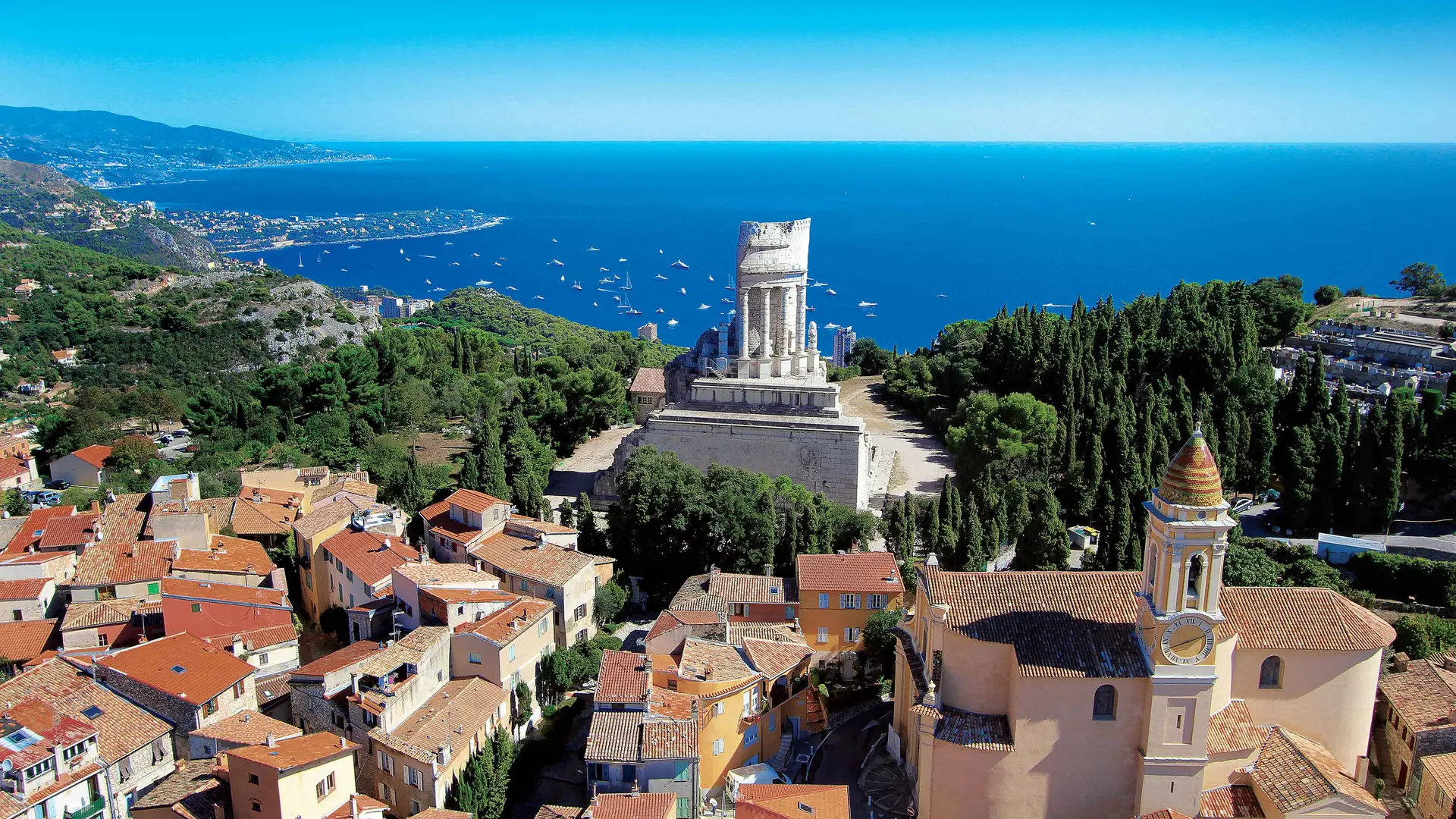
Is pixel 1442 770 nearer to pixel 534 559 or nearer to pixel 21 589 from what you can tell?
pixel 534 559

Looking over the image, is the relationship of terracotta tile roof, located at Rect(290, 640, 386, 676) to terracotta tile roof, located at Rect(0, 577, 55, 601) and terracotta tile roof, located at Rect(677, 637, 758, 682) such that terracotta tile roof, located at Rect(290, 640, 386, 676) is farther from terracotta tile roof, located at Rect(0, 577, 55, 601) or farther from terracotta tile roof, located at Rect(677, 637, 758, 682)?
terracotta tile roof, located at Rect(0, 577, 55, 601)

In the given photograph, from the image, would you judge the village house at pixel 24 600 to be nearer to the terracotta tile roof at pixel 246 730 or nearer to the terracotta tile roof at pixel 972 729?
the terracotta tile roof at pixel 246 730

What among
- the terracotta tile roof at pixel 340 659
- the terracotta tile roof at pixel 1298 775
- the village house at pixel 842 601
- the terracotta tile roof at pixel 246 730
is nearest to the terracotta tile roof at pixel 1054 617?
the terracotta tile roof at pixel 1298 775

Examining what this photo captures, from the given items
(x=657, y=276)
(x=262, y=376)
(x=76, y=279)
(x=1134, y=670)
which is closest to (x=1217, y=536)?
(x=1134, y=670)

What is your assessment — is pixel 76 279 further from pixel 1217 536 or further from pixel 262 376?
pixel 1217 536

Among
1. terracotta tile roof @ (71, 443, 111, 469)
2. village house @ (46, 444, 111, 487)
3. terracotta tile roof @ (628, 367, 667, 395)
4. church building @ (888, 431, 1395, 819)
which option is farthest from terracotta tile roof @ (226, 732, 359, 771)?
terracotta tile roof @ (628, 367, 667, 395)

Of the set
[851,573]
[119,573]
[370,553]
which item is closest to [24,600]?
[119,573]
